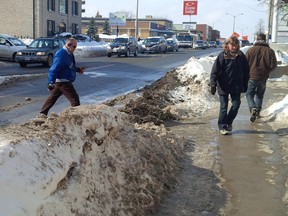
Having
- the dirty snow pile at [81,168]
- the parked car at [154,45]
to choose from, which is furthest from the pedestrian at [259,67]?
the parked car at [154,45]

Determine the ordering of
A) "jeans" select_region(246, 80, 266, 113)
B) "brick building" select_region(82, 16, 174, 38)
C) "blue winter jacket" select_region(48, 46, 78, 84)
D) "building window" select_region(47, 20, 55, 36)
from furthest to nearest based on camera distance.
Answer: "brick building" select_region(82, 16, 174, 38) < "building window" select_region(47, 20, 55, 36) < "jeans" select_region(246, 80, 266, 113) < "blue winter jacket" select_region(48, 46, 78, 84)

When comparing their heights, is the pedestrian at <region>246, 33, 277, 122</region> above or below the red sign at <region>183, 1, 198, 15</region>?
below

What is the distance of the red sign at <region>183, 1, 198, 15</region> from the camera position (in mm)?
93625

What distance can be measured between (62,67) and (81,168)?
449 centimetres

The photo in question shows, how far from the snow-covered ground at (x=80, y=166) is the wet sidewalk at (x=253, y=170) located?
835mm

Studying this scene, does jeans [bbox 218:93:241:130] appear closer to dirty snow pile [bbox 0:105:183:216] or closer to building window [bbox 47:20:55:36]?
dirty snow pile [bbox 0:105:183:216]

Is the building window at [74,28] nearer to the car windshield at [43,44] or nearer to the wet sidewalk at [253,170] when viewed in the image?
the car windshield at [43,44]

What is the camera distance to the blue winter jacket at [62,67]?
26.4 ft

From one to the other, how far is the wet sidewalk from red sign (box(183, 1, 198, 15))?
88540mm

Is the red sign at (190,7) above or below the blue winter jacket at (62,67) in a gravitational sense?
above

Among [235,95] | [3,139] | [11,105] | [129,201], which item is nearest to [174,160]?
[129,201]

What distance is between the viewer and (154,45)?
43938 mm

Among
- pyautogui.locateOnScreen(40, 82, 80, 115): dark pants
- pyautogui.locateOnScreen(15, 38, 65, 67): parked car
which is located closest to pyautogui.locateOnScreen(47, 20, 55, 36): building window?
pyautogui.locateOnScreen(15, 38, 65, 67): parked car

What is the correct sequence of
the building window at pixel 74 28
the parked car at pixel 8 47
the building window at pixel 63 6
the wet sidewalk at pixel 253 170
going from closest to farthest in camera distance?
the wet sidewalk at pixel 253 170
the parked car at pixel 8 47
the building window at pixel 63 6
the building window at pixel 74 28
